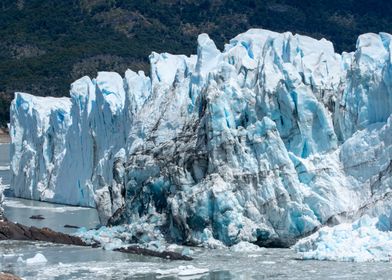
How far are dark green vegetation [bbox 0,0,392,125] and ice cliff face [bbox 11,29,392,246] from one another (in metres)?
43.2

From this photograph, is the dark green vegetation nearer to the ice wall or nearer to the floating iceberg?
the ice wall

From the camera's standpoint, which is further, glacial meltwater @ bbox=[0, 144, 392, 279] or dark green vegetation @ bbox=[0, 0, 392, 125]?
dark green vegetation @ bbox=[0, 0, 392, 125]

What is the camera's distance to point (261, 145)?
62.4ft

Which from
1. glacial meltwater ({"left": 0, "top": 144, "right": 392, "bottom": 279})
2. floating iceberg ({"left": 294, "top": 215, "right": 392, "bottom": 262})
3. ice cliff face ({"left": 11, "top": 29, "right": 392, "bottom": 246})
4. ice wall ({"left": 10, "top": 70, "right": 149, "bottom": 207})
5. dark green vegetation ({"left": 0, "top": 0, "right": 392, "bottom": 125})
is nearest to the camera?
glacial meltwater ({"left": 0, "top": 144, "right": 392, "bottom": 279})

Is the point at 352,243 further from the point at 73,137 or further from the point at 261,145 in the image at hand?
the point at 73,137

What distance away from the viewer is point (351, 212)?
Answer: 18.5 meters

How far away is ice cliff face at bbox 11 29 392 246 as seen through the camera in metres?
18.6

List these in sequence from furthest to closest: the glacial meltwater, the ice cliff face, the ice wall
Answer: the ice wall < the ice cliff face < the glacial meltwater

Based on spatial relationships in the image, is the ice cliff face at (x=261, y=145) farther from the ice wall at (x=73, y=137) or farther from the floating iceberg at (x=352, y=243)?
the ice wall at (x=73, y=137)

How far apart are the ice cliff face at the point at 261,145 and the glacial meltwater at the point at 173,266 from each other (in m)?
0.80

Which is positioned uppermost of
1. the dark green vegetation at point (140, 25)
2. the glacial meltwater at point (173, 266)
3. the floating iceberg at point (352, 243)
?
the dark green vegetation at point (140, 25)

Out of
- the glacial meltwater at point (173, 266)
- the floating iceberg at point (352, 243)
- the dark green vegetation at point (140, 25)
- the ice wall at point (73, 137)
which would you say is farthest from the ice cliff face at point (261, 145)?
the dark green vegetation at point (140, 25)

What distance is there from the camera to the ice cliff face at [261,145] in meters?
18.6

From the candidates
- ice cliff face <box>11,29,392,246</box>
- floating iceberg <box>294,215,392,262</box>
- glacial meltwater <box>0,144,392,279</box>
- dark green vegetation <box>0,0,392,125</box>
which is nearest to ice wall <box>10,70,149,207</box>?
ice cliff face <box>11,29,392,246</box>
